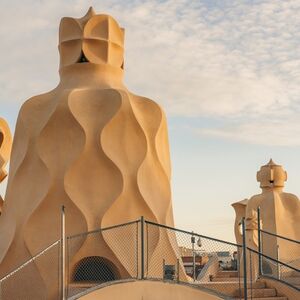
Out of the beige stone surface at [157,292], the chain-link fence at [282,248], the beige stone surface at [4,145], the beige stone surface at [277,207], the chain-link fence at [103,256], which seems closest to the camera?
the beige stone surface at [157,292]

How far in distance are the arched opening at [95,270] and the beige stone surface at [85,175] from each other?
0.21 meters

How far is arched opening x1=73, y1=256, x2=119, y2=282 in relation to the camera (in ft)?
63.6

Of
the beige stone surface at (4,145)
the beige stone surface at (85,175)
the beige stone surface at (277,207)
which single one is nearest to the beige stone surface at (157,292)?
the beige stone surface at (85,175)

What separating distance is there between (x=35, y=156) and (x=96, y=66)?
3.74 metres

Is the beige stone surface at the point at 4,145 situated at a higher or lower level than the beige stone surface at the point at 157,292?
higher

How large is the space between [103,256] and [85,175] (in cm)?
249

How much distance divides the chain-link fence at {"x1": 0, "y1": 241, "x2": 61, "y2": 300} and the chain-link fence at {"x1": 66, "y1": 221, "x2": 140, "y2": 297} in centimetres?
53

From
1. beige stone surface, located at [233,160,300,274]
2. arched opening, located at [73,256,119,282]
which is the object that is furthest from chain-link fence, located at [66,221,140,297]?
beige stone surface, located at [233,160,300,274]

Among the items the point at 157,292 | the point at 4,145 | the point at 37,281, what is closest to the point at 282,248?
the point at 4,145

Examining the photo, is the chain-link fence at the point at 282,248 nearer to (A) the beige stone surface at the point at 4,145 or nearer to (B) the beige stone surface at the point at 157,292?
(A) the beige stone surface at the point at 4,145

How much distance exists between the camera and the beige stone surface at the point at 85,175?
19625 mm

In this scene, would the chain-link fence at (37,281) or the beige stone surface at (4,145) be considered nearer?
the chain-link fence at (37,281)

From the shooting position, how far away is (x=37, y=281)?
63.3 feet

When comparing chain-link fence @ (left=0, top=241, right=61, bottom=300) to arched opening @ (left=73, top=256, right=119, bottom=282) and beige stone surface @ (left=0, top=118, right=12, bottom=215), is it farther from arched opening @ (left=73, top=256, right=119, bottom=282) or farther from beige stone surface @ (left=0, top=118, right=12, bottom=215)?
beige stone surface @ (left=0, top=118, right=12, bottom=215)
